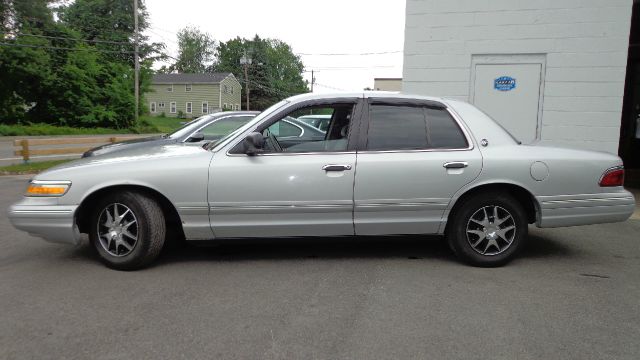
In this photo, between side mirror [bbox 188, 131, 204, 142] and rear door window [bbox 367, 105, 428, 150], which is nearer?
rear door window [bbox 367, 105, 428, 150]

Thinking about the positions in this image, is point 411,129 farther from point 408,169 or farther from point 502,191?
point 502,191

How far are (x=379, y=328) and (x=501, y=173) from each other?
203 cm

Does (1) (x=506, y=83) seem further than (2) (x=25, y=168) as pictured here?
No

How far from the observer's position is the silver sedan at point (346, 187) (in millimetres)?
4336

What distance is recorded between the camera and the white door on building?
8352mm

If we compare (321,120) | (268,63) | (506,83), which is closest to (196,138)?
(321,120)

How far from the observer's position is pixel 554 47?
8188 millimetres

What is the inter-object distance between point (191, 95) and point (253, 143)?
61484 mm

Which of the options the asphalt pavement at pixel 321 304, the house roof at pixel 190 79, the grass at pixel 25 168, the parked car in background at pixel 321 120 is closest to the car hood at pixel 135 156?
the asphalt pavement at pixel 321 304

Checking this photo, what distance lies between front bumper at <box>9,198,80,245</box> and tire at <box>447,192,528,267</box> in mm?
3440

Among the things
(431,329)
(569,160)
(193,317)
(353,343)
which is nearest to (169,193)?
(193,317)

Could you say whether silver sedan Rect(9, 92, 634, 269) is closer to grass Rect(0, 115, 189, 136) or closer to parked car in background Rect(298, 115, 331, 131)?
parked car in background Rect(298, 115, 331, 131)

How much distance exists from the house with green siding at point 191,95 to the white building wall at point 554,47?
5437 cm

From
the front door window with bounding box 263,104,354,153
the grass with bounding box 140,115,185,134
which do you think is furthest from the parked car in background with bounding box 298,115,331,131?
the grass with bounding box 140,115,185,134
